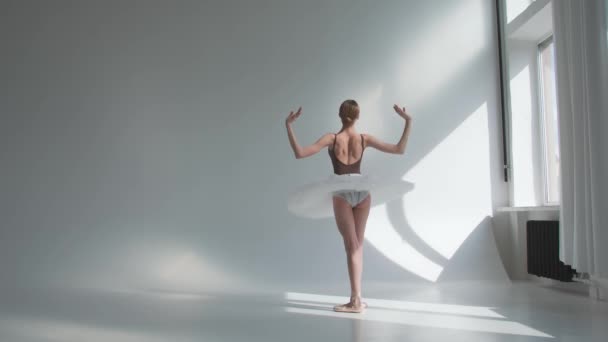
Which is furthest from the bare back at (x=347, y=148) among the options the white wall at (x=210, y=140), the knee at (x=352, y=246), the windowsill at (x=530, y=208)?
the windowsill at (x=530, y=208)

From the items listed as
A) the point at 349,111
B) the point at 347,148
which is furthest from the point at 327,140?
the point at 349,111

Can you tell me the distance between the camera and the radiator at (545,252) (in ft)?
16.8

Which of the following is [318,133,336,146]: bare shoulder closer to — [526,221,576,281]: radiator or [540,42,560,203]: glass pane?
[526,221,576,281]: radiator

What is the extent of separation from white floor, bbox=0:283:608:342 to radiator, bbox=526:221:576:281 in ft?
0.59

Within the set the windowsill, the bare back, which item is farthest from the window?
the bare back

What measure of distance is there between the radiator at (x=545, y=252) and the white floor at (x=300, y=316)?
18 cm

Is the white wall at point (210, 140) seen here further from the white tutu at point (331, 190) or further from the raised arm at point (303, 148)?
the raised arm at point (303, 148)

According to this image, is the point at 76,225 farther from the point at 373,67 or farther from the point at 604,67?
the point at 604,67

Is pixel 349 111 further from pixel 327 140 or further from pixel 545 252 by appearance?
pixel 545 252

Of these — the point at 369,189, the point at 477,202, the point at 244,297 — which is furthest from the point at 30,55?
the point at 477,202

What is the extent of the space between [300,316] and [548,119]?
378 cm

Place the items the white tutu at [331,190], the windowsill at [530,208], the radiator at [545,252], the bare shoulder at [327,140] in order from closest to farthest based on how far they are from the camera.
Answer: the white tutu at [331,190] < the bare shoulder at [327,140] < the radiator at [545,252] < the windowsill at [530,208]

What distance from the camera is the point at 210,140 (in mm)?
5984

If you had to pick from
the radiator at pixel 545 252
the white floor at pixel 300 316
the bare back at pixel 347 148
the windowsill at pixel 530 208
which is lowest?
the white floor at pixel 300 316
